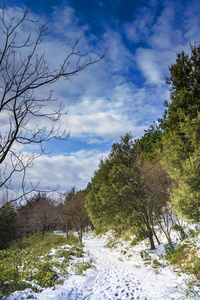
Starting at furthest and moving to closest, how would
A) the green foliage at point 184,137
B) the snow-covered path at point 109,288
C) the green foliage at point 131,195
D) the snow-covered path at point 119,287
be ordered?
the green foliage at point 131,195 < the green foliage at point 184,137 < the snow-covered path at point 109,288 < the snow-covered path at point 119,287

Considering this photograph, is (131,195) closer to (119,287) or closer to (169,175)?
(169,175)

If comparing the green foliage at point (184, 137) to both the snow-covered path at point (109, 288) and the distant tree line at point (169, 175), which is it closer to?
the distant tree line at point (169, 175)

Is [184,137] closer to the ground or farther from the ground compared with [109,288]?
farther from the ground

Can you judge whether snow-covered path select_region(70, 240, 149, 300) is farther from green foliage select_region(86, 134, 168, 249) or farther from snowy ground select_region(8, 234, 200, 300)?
green foliage select_region(86, 134, 168, 249)

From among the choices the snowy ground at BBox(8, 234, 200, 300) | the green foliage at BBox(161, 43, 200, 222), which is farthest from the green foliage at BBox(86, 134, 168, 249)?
the snowy ground at BBox(8, 234, 200, 300)

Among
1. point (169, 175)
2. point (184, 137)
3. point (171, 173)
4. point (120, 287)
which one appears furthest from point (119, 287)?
point (184, 137)

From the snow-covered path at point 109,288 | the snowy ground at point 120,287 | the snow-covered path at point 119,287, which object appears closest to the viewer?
the snowy ground at point 120,287

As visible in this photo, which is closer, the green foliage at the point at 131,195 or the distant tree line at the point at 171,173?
the distant tree line at the point at 171,173

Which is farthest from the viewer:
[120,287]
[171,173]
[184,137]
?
[184,137]

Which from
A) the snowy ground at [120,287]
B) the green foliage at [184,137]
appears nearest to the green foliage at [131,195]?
the green foliage at [184,137]

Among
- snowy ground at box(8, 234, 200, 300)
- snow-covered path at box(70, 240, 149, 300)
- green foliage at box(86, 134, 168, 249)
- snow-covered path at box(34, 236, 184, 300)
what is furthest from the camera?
green foliage at box(86, 134, 168, 249)

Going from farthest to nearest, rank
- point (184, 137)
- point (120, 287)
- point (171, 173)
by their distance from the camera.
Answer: point (184, 137)
point (171, 173)
point (120, 287)

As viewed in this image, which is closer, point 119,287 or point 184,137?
point 119,287

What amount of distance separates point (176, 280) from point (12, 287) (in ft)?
20.4
